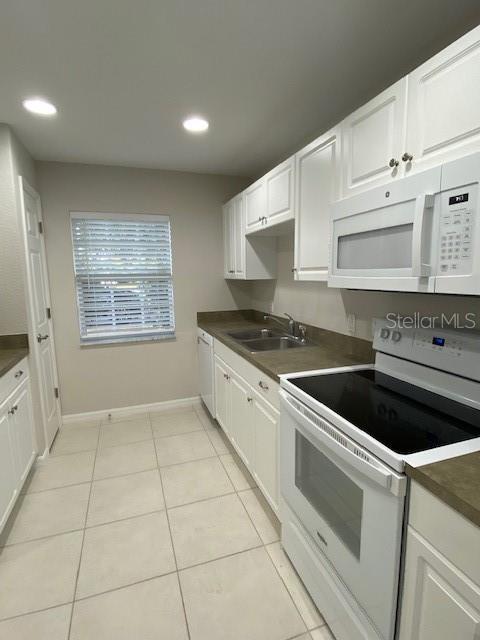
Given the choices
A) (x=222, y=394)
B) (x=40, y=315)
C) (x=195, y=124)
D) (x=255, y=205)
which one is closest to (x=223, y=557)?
(x=222, y=394)

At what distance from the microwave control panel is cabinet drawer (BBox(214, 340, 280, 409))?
94 cm

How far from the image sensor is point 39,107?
6.47 feet

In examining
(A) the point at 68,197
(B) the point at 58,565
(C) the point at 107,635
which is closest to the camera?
(C) the point at 107,635

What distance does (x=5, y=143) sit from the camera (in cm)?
220

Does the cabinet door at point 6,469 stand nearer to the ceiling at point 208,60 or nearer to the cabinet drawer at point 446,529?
the ceiling at point 208,60

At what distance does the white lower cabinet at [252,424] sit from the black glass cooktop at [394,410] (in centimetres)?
37

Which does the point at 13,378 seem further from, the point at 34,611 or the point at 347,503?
→ the point at 347,503

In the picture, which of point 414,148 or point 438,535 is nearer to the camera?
point 438,535

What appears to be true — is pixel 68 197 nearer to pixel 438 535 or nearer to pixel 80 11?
pixel 80 11

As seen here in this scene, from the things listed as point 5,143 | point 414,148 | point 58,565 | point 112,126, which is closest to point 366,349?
point 414,148

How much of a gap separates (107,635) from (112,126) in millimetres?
Answer: 2792

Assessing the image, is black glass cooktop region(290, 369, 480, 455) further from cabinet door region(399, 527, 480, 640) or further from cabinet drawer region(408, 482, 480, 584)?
cabinet door region(399, 527, 480, 640)

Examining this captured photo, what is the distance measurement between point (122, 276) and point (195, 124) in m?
1.62

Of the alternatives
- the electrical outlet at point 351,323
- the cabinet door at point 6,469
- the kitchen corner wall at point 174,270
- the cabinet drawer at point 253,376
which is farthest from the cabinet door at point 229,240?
the cabinet door at point 6,469
